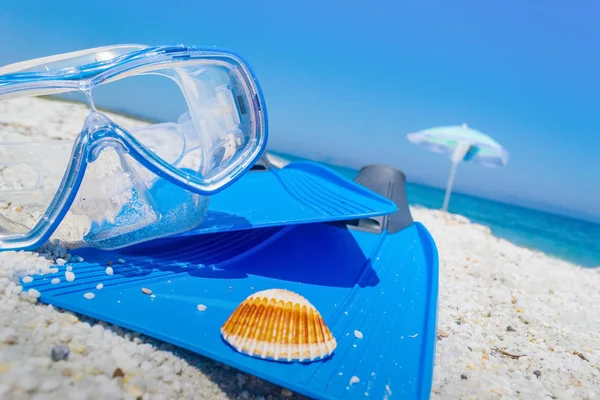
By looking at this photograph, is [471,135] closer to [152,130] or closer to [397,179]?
[397,179]

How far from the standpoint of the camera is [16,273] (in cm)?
166

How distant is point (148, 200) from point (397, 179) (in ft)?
7.89

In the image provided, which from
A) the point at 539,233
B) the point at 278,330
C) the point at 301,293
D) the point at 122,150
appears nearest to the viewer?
the point at 278,330

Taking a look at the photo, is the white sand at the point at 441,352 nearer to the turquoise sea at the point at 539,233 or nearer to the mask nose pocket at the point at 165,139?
the mask nose pocket at the point at 165,139

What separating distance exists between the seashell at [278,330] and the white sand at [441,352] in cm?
17

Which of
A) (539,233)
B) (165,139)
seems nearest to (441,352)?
(165,139)

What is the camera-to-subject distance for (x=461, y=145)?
9.47 m

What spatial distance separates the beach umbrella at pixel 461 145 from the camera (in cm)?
925

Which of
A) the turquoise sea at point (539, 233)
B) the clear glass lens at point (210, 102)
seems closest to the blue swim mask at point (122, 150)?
the clear glass lens at point (210, 102)

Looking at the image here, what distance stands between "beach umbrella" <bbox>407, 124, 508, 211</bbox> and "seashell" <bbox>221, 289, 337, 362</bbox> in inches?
324

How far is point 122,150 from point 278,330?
1125 millimetres

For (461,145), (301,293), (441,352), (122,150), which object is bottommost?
(441,352)

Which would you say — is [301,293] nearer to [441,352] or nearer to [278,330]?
[278,330]

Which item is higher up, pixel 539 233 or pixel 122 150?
pixel 122 150
